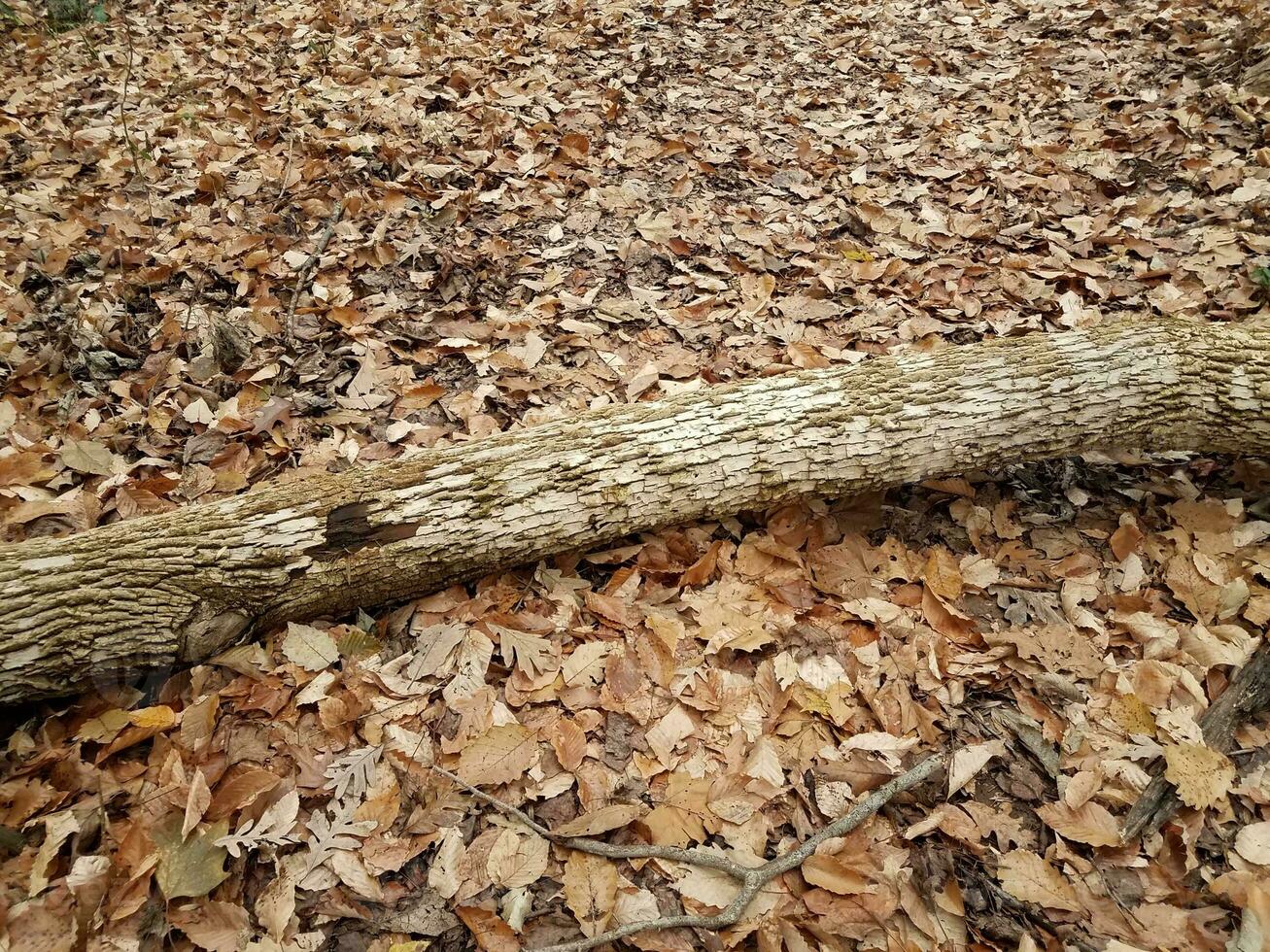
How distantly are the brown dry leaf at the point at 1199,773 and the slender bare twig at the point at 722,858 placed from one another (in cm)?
64

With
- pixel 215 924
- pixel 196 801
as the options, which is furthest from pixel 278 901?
pixel 196 801

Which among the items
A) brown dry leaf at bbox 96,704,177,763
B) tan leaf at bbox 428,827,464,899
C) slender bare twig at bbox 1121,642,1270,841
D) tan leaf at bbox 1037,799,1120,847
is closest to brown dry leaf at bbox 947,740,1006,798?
tan leaf at bbox 1037,799,1120,847

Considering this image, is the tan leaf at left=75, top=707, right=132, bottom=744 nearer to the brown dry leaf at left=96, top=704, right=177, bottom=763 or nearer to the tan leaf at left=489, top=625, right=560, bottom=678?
the brown dry leaf at left=96, top=704, right=177, bottom=763

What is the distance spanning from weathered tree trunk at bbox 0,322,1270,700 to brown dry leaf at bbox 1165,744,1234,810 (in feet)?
3.74

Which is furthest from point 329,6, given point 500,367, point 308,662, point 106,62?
point 308,662

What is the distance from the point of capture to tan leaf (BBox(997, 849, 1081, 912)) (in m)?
1.87

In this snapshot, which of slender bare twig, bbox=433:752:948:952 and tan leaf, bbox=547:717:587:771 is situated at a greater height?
tan leaf, bbox=547:717:587:771

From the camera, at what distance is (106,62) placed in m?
5.49

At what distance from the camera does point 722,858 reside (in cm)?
195

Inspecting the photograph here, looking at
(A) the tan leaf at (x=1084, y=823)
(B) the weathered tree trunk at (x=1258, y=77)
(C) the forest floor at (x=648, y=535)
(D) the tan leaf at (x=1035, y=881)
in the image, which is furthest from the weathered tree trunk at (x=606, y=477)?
(B) the weathered tree trunk at (x=1258, y=77)

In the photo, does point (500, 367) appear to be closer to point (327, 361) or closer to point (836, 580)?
point (327, 361)

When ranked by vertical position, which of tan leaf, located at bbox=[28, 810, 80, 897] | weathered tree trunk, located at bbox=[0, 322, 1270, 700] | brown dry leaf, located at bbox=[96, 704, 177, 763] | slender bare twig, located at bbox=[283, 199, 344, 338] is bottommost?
tan leaf, located at bbox=[28, 810, 80, 897]

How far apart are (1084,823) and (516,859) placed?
1680 millimetres

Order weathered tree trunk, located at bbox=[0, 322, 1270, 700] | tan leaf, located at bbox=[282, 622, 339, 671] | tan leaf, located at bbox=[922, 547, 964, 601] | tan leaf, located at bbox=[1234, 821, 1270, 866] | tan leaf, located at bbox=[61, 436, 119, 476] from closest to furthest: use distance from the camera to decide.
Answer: tan leaf, located at bbox=[1234, 821, 1270, 866], weathered tree trunk, located at bbox=[0, 322, 1270, 700], tan leaf, located at bbox=[282, 622, 339, 671], tan leaf, located at bbox=[922, 547, 964, 601], tan leaf, located at bbox=[61, 436, 119, 476]
